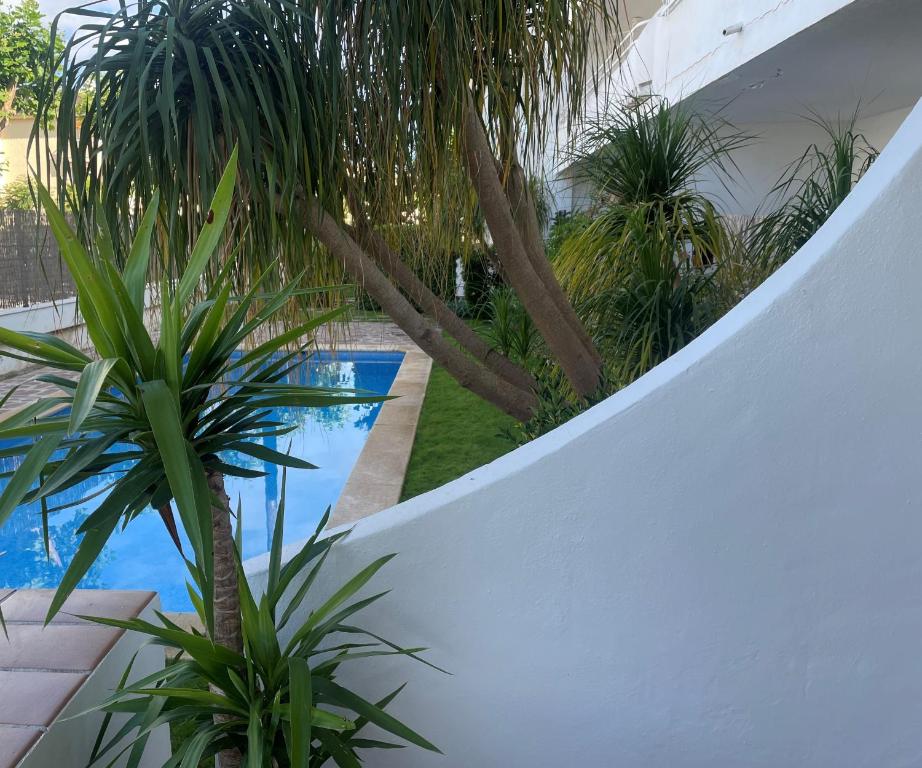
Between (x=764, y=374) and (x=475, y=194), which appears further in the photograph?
(x=475, y=194)

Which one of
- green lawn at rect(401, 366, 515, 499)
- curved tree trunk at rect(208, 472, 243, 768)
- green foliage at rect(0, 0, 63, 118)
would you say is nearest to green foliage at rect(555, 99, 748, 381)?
green lawn at rect(401, 366, 515, 499)

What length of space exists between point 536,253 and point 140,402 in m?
2.55

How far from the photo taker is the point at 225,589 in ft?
5.03

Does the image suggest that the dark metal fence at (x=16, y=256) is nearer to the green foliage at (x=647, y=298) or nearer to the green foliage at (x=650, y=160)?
the green foliage at (x=650, y=160)

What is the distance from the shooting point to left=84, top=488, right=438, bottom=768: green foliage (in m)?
1.33

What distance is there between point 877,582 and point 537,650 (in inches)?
27.2

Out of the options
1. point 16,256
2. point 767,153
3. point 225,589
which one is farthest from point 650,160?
point 16,256

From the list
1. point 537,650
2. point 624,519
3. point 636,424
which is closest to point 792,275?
point 636,424

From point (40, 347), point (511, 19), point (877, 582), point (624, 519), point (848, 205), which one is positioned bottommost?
point (877, 582)

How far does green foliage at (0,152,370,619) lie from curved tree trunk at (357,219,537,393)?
5.52 feet

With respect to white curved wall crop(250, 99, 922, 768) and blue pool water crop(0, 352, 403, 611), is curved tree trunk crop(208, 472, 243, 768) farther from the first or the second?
blue pool water crop(0, 352, 403, 611)

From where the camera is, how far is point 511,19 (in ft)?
8.25

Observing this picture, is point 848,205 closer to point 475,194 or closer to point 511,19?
point 511,19

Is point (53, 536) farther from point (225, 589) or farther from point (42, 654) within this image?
point (225, 589)
